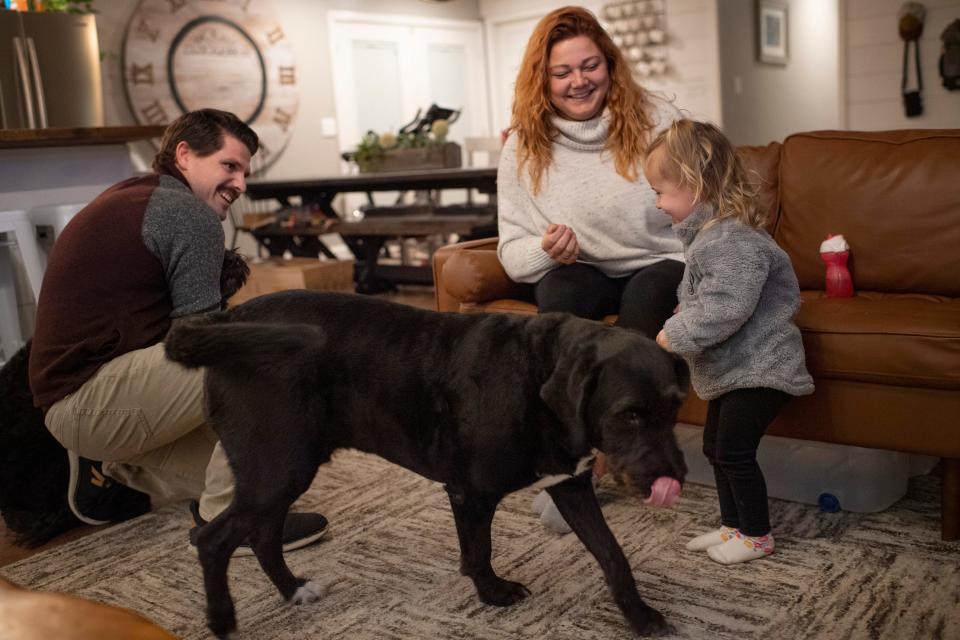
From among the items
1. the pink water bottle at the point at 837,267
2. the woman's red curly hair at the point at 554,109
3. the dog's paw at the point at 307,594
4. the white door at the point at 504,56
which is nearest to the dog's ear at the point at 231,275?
the dog's paw at the point at 307,594

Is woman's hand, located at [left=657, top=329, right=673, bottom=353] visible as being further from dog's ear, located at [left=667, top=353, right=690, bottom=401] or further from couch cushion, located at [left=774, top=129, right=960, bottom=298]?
couch cushion, located at [left=774, top=129, right=960, bottom=298]

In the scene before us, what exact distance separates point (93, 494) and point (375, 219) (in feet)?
12.2

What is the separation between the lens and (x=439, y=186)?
540 cm

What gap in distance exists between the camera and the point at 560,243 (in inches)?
91.5

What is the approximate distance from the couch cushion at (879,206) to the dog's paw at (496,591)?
143 cm

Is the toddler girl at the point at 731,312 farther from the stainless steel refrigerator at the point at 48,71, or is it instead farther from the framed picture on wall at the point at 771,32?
the framed picture on wall at the point at 771,32

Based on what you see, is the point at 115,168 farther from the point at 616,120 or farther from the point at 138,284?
the point at 616,120

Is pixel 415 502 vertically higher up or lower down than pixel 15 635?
lower down

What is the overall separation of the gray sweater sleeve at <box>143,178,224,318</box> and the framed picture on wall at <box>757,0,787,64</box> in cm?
670

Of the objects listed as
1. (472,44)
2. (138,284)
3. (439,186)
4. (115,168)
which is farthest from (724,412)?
(472,44)

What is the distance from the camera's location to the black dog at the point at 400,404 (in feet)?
5.14

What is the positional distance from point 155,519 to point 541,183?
4.73ft

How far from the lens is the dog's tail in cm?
154

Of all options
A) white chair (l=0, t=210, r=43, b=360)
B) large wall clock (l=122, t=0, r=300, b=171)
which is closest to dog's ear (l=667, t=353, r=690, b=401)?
white chair (l=0, t=210, r=43, b=360)
